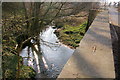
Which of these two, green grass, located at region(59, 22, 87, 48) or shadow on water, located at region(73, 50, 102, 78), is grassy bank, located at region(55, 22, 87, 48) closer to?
green grass, located at region(59, 22, 87, 48)

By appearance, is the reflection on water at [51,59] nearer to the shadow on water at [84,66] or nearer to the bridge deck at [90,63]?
the bridge deck at [90,63]

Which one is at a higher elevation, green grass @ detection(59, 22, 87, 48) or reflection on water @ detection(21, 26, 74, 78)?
green grass @ detection(59, 22, 87, 48)

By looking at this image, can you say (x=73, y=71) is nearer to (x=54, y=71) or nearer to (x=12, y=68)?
(x=12, y=68)

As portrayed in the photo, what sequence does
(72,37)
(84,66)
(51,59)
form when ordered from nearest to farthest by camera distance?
(84,66) → (51,59) → (72,37)

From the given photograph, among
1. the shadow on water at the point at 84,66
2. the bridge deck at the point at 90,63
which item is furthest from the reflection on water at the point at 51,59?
the shadow on water at the point at 84,66

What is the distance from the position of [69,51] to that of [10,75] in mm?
5266

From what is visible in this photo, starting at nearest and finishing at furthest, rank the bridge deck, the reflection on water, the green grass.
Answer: the bridge deck, the reflection on water, the green grass

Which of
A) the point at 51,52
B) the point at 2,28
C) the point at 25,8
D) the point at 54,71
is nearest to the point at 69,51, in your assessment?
the point at 51,52

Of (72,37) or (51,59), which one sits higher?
(72,37)

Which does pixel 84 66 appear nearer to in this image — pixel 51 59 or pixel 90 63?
pixel 90 63

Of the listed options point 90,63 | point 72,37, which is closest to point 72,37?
point 72,37

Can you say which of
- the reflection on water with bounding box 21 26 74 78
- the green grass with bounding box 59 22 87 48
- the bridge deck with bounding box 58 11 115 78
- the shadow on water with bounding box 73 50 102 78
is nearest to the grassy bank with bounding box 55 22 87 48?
the green grass with bounding box 59 22 87 48

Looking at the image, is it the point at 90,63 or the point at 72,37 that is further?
the point at 72,37

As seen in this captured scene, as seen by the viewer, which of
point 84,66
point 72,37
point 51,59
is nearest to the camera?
point 84,66
